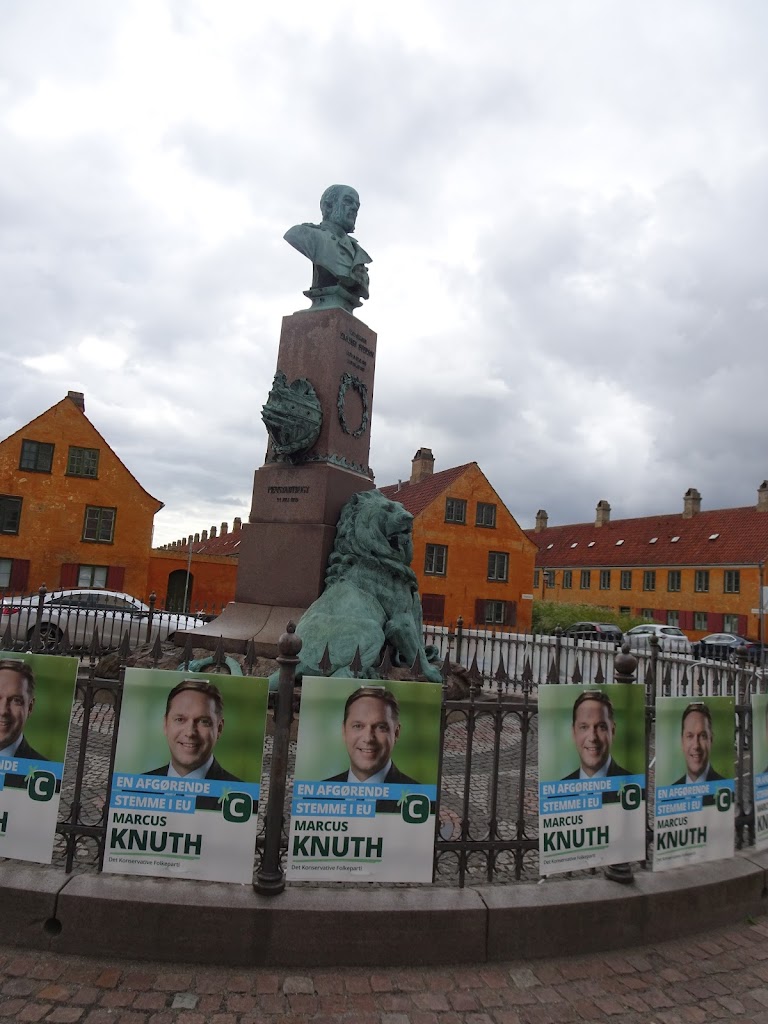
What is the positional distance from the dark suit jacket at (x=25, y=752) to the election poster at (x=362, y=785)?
129 centimetres

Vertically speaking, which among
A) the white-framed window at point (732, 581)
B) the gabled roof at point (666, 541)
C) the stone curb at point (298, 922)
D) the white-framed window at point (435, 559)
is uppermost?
the gabled roof at point (666, 541)

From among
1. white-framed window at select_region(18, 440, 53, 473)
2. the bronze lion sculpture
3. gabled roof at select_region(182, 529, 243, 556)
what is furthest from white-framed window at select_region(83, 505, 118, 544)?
gabled roof at select_region(182, 529, 243, 556)

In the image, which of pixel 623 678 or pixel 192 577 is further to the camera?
pixel 192 577

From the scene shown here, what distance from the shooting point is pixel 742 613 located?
3878cm

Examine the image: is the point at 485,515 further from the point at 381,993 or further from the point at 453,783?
the point at 381,993

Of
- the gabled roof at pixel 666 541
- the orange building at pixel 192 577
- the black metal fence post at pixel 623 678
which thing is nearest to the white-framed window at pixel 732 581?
the gabled roof at pixel 666 541

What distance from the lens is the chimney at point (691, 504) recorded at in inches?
1853

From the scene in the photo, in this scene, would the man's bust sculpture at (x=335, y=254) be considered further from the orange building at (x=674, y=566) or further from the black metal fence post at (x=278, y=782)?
the orange building at (x=674, y=566)

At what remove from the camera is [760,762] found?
4352 mm

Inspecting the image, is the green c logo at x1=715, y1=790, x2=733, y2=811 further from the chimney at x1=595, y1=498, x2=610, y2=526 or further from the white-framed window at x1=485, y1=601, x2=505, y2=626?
the chimney at x1=595, y1=498, x2=610, y2=526

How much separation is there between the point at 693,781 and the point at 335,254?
750cm

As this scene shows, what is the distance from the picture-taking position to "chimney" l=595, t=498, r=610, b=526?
178ft

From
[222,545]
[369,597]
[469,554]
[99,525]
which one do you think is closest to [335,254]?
[369,597]

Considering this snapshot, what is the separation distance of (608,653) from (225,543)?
55.3 meters
